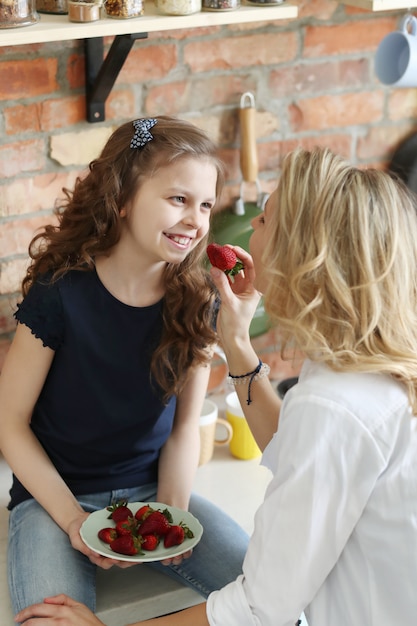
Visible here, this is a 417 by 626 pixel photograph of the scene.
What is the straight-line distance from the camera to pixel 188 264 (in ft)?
4.83

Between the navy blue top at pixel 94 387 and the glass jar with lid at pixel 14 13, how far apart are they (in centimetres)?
40

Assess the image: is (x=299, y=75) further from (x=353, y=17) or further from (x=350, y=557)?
(x=350, y=557)

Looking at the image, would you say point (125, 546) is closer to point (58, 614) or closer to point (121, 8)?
point (58, 614)

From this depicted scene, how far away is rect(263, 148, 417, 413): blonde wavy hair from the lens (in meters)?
1.03

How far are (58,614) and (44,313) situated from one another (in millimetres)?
463

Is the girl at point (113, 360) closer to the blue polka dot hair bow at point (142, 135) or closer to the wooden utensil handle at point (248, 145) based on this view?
the blue polka dot hair bow at point (142, 135)

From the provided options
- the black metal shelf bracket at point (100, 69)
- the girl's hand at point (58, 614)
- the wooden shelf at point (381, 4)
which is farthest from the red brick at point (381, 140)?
the girl's hand at point (58, 614)

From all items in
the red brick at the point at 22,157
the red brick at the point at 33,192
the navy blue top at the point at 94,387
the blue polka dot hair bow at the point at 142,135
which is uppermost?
the blue polka dot hair bow at the point at 142,135

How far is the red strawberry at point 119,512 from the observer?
139 centimetres

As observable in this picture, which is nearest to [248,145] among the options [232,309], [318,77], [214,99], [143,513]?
[214,99]

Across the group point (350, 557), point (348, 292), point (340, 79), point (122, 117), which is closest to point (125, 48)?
point (122, 117)

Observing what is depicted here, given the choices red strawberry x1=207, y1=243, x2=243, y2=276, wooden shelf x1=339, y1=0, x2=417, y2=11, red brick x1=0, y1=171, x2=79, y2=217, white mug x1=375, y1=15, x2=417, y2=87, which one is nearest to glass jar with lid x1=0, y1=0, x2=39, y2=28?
red brick x1=0, y1=171, x2=79, y2=217

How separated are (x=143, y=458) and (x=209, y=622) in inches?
19.0

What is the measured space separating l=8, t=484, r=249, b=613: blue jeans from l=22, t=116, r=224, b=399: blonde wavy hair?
23 centimetres
